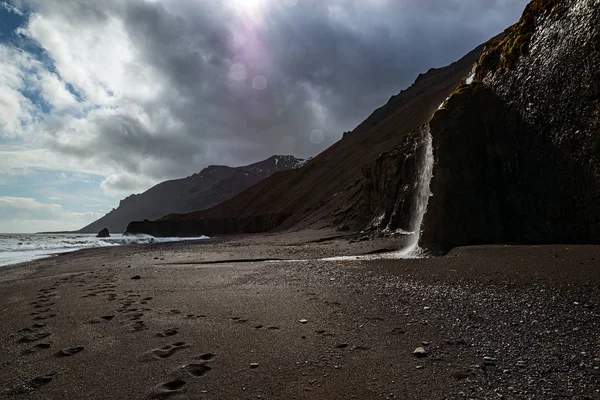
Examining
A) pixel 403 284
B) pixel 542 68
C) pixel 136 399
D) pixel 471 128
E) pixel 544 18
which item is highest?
pixel 544 18

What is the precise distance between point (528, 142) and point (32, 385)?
37.4ft

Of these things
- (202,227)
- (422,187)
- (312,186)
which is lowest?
(422,187)

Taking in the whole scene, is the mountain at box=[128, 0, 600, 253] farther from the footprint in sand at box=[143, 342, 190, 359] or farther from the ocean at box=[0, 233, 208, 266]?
the ocean at box=[0, 233, 208, 266]

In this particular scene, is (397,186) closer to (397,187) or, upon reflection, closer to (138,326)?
(397,187)

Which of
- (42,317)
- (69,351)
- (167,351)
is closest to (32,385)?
(69,351)

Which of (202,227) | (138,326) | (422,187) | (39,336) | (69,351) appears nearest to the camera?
(69,351)

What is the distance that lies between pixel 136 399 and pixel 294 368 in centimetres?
135

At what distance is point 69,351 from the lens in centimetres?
384

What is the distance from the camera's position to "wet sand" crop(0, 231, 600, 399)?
283 cm

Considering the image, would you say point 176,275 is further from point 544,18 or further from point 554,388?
point 544,18

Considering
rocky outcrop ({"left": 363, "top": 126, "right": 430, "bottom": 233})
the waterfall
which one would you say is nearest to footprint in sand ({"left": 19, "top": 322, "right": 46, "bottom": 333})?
the waterfall

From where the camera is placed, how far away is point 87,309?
225 inches

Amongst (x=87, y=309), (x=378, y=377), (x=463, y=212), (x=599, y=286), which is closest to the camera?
(x=378, y=377)

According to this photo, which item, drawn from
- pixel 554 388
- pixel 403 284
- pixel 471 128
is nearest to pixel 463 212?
pixel 471 128
